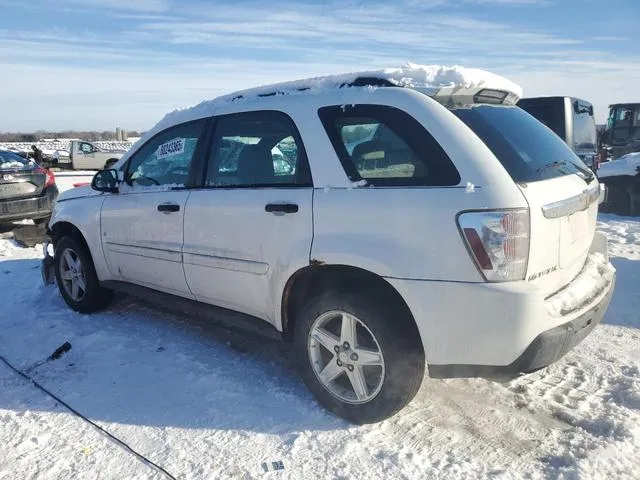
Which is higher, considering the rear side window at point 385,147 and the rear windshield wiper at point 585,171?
the rear side window at point 385,147

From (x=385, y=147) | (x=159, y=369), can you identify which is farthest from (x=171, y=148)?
(x=385, y=147)

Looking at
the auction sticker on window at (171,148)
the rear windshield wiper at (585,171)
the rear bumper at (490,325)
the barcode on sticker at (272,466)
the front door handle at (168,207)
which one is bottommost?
the barcode on sticker at (272,466)

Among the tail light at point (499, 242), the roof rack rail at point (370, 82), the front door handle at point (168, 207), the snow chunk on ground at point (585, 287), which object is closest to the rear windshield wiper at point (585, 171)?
the snow chunk on ground at point (585, 287)

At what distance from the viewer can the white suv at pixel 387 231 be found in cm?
256

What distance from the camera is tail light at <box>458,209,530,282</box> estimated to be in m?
2.50

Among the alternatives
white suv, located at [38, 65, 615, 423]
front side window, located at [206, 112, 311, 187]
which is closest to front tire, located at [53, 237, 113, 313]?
white suv, located at [38, 65, 615, 423]

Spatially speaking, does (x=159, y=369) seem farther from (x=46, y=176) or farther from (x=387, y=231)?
(x=46, y=176)

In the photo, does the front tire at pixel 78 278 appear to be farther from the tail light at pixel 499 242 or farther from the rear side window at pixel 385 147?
the tail light at pixel 499 242

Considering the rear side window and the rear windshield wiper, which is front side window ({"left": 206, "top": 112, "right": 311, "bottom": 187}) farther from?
the rear windshield wiper

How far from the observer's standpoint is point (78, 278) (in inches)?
195

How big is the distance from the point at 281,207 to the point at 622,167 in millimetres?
8930

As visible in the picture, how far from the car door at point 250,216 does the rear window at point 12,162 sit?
660 centimetres

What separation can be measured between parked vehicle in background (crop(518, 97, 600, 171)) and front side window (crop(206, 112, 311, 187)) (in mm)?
6710

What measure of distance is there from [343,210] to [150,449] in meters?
1.60
